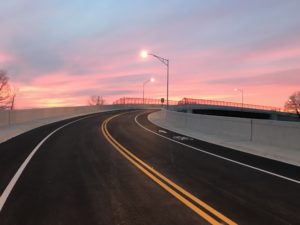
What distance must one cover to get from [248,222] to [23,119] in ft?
101

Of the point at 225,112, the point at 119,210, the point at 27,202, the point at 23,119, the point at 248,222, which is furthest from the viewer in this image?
the point at 225,112

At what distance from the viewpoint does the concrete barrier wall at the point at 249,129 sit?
16745 millimetres

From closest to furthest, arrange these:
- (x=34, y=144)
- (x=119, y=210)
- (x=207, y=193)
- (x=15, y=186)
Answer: (x=119, y=210)
(x=207, y=193)
(x=15, y=186)
(x=34, y=144)

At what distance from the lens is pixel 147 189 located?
905 cm

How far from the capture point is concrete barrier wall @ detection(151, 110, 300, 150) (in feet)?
54.9

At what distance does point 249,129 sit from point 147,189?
12.4 metres

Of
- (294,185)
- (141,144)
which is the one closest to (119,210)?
(294,185)

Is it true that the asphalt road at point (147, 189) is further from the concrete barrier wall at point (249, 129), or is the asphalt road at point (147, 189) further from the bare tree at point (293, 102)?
the bare tree at point (293, 102)

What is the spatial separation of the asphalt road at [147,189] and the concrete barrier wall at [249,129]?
111 inches

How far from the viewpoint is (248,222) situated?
21.7 ft

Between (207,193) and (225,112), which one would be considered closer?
(207,193)

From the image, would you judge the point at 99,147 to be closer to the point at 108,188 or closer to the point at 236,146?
the point at 236,146

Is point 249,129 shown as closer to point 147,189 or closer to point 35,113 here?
point 147,189

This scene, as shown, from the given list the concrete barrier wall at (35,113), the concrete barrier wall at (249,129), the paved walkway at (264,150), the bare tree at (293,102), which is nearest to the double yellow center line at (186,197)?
the paved walkway at (264,150)
